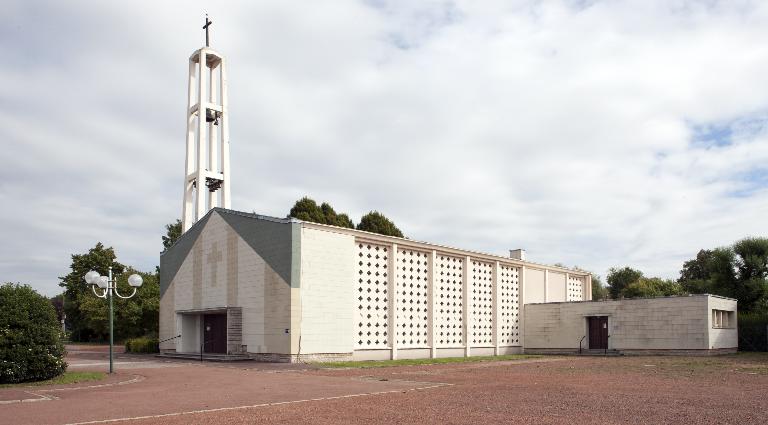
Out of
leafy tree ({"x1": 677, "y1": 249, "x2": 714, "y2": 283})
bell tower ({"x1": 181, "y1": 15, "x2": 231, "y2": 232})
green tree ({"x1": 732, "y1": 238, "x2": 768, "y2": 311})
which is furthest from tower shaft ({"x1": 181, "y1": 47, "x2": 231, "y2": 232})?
leafy tree ({"x1": 677, "y1": 249, "x2": 714, "y2": 283})

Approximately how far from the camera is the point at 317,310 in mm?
25453

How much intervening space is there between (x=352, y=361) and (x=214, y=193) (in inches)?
777

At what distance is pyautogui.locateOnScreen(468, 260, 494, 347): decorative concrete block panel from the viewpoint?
33.3 meters

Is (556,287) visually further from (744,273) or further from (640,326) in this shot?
(744,273)

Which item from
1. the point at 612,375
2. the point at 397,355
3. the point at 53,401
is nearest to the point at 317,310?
the point at 397,355

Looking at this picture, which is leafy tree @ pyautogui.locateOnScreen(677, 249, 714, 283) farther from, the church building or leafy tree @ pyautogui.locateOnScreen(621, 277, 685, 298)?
the church building

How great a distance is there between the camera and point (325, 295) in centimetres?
2580

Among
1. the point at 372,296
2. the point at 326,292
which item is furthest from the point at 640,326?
the point at 326,292

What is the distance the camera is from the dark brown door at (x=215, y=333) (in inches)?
1162

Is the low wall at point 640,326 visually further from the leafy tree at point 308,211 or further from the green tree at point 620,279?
the green tree at point 620,279

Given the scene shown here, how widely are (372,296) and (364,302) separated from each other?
21.6 inches

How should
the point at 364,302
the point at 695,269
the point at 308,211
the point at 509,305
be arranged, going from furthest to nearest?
the point at 695,269
the point at 308,211
the point at 509,305
the point at 364,302

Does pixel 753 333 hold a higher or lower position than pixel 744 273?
lower

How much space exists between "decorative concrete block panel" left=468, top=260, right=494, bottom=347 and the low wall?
368cm
